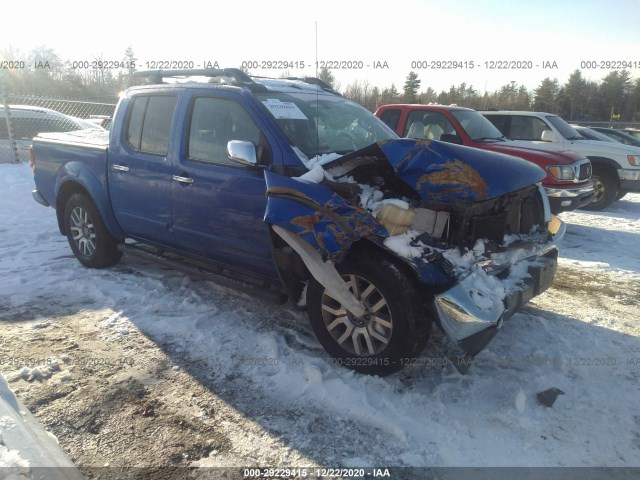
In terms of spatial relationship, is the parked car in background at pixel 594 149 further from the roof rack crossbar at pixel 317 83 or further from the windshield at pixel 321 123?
the windshield at pixel 321 123

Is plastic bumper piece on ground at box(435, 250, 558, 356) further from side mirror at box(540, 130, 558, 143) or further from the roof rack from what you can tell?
side mirror at box(540, 130, 558, 143)

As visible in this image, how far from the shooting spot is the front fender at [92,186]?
5.08m

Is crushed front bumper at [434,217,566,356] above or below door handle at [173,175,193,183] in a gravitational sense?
below

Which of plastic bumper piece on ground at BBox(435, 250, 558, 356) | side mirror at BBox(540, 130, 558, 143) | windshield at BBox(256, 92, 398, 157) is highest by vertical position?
windshield at BBox(256, 92, 398, 157)

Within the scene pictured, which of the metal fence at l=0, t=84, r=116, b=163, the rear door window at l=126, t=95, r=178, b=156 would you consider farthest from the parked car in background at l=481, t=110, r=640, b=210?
the metal fence at l=0, t=84, r=116, b=163

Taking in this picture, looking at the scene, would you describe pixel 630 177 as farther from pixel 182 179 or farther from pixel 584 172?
pixel 182 179

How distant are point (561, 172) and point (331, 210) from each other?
5.82 metres

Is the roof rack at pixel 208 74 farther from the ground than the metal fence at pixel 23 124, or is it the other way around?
the roof rack at pixel 208 74

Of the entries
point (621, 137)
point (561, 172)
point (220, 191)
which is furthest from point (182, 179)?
point (621, 137)

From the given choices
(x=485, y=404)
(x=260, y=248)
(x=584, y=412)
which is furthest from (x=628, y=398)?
(x=260, y=248)

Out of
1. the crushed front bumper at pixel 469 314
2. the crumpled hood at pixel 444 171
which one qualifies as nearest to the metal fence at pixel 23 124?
the crumpled hood at pixel 444 171

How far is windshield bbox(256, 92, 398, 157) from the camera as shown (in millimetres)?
3838

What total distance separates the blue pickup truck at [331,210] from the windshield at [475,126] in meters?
3.95

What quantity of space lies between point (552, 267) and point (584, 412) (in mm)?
1060
